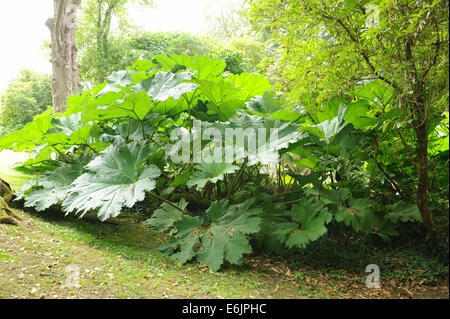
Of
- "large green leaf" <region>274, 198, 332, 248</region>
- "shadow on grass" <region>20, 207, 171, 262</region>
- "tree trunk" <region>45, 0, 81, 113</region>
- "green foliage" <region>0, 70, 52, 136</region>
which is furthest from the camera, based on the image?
"green foliage" <region>0, 70, 52, 136</region>

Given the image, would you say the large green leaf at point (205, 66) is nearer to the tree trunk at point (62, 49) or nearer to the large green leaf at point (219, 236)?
the large green leaf at point (219, 236)

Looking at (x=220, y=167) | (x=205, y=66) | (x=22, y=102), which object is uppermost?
(x=22, y=102)

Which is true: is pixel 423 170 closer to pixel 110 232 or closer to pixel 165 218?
pixel 165 218

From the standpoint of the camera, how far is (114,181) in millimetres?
2248

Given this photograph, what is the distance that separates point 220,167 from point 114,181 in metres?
0.76

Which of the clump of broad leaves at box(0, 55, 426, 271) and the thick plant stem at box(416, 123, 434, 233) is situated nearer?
the thick plant stem at box(416, 123, 434, 233)

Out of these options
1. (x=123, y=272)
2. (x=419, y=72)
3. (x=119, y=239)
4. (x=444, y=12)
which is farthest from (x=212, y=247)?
(x=444, y=12)

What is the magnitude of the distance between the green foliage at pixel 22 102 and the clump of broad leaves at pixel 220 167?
851 centimetres

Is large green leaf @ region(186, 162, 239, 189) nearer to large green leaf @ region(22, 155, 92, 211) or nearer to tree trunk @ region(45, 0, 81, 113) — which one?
large green leaf @ region(22, 155, 92, 211)

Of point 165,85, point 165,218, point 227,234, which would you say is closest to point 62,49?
point 165,85

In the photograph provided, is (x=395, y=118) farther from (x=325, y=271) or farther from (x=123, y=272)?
(x=123, y=272)

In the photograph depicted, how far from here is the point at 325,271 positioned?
2.01m

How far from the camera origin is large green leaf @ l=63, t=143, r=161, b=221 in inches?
80.8

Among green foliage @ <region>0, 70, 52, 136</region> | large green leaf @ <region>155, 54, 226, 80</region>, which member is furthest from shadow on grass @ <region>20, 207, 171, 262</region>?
green foliage @ <region>0, 70, 52, 136</region>
